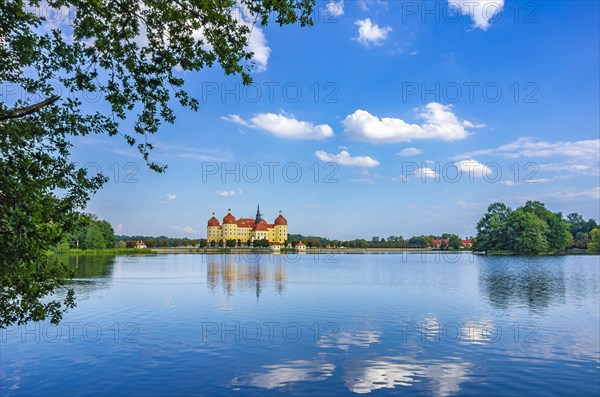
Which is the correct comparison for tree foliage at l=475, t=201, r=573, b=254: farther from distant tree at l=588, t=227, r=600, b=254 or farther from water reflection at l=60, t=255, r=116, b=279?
water reflection at l=60, t=255, r=116, b=279

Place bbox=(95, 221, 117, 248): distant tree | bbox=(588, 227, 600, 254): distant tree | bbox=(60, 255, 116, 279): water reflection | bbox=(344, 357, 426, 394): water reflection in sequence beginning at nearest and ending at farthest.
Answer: bbox=(344, 357, 426, 394): water reflection, bbox=(60, 255, 116, 279): water reflection, bbox=(588, 227, 600, 254): distant tree, bbox=(95, 221, 117, 248): distant tree

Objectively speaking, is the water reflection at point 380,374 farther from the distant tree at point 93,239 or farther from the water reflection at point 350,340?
the distant tree at point 93,239

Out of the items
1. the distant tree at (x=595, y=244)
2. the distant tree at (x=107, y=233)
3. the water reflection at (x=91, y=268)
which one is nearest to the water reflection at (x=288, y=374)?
the water reflection at (x=91, y=268)

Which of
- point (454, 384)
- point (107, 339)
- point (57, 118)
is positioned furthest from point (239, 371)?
point (57, 118)

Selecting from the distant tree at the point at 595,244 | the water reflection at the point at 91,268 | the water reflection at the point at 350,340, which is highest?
the distant tree at the point at 595,244

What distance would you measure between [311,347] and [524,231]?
112 metres

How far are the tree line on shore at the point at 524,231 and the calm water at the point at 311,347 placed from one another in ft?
296

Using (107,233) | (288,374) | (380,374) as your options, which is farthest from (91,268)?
(107,233)

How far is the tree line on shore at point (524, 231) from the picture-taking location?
113000 mm

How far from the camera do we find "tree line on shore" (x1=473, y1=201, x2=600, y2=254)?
371 ft

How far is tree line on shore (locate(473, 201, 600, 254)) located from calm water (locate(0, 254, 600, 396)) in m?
90.3

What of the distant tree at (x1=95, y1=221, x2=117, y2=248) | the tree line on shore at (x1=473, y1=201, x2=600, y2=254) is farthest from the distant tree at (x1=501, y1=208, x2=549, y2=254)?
the distant tree at (x1=95, y1=221, x2=117, y2=248)

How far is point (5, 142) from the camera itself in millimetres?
9750

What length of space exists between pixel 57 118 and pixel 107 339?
1171 cm
